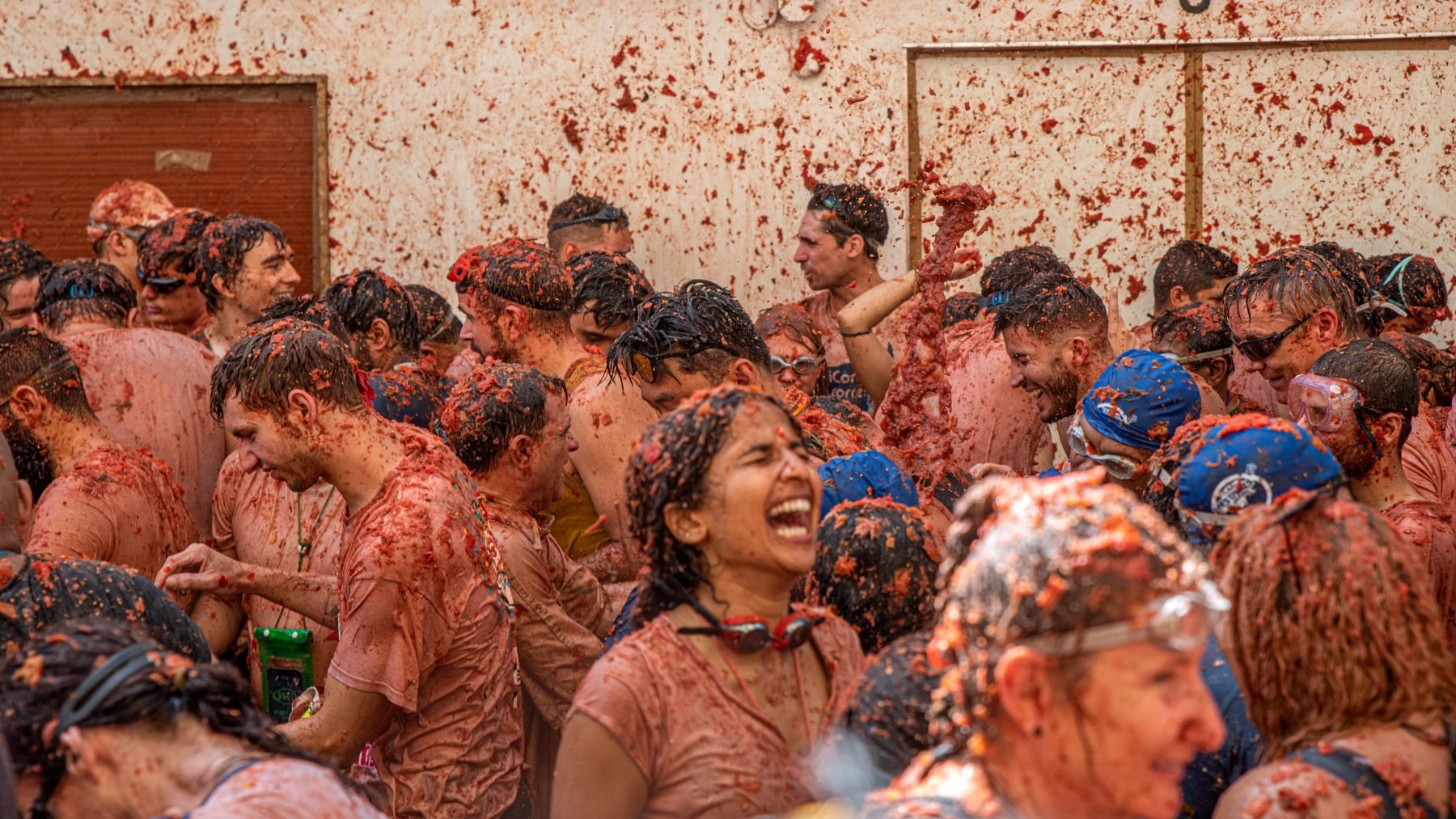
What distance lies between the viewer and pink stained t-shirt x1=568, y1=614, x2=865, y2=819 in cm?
296

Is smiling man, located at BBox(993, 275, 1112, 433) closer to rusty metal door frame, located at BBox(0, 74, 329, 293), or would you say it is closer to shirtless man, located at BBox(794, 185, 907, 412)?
shirtless man, located at BBox(794, 185, 907, 412)

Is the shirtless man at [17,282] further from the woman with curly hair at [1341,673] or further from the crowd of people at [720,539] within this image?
the woman with curly hair at [1341,673]

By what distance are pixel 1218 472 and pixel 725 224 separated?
18.5 feet

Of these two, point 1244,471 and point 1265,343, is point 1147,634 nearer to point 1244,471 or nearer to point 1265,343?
point 1244,471

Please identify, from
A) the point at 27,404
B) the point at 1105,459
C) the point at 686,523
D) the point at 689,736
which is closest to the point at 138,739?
the point at 689,736

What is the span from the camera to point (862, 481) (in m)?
4.00

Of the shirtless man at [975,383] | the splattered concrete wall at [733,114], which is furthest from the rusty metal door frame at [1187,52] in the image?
the shirtless man at [975,383]

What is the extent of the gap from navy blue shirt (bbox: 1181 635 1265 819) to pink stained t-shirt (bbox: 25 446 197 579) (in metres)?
3.22

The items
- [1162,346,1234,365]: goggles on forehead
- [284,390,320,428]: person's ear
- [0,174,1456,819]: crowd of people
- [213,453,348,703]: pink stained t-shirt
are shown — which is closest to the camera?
[0,174,1456,819]: crowd of people

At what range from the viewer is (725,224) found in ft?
28.9

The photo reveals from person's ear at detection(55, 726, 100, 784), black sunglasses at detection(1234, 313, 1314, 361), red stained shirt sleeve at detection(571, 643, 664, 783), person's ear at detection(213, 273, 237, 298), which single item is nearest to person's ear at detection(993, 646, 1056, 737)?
red stained shirt sleeve at detection(571, 643, 664, 783)

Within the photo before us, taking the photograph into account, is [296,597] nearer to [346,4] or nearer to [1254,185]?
[346,4]

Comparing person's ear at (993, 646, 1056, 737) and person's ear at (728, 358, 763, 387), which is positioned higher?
person's ear at (728, 358, 763, 387)

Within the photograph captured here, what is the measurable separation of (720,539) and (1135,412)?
198 centimetres
